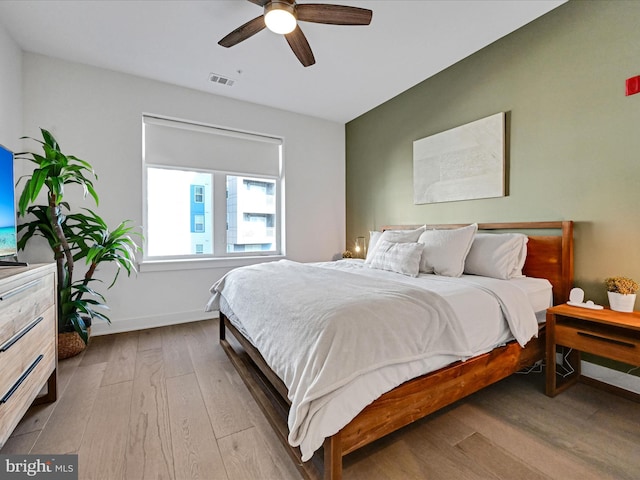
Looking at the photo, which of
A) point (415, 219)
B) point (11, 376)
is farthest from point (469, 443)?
point (415, 219)

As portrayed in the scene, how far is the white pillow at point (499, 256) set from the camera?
7.14 feet

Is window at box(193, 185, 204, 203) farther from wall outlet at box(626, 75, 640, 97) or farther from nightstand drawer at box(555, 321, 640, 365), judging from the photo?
wall outlet at box(626, 75, 640, 97)

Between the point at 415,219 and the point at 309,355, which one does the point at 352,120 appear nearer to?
the point at 415,219

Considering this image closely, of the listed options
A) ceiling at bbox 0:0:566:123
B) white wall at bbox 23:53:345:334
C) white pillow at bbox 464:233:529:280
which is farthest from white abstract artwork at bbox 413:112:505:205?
white wall at bbox 23:53:345:334

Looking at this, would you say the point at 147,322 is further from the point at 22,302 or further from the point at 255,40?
the point at 255,40

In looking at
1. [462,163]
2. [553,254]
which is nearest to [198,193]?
[462,163]

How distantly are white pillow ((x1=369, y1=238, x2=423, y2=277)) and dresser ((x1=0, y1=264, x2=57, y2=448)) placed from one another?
2.27 m

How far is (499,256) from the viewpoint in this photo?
2205mm

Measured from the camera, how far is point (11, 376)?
49.3 inches

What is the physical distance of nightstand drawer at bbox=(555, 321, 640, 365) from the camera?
1.56 meters

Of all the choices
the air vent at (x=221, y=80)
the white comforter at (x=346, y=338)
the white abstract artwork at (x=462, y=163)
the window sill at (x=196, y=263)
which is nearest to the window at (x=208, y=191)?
the window sill at (x=196, y=263)

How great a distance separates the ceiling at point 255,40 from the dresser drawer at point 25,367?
7.31ft

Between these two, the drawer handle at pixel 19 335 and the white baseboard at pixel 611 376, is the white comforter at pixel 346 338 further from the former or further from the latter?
the drawer handle at pixel 19 335

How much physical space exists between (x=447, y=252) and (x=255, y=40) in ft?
7.98
